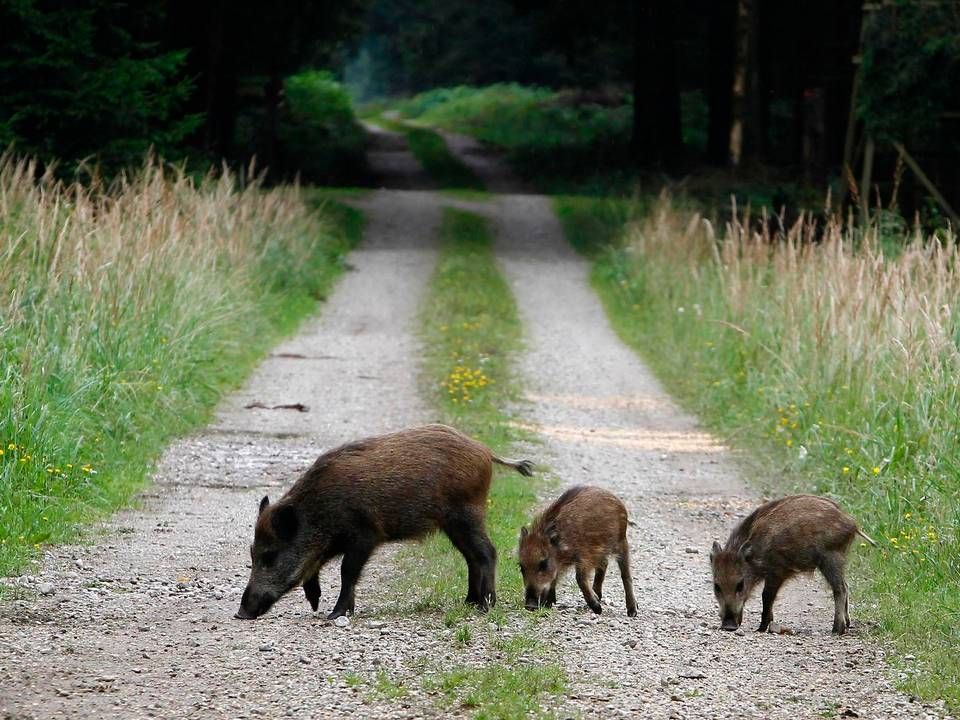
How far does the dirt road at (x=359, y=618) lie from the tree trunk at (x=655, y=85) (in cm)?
2511

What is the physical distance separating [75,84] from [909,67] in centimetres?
1271

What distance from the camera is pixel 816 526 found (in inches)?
301

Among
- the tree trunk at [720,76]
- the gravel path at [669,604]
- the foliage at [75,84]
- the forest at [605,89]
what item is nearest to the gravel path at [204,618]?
the gravel path at [669,604]

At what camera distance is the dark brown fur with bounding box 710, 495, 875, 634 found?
7480mm

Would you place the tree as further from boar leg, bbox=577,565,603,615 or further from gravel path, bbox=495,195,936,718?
boar leg, bbox=577,565,603,615

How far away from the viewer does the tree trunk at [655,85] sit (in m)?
38.2

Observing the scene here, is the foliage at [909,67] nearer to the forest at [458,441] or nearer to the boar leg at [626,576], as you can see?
the forest at [458,441]

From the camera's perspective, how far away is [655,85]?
1545 inches

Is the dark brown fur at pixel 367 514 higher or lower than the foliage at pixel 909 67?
lower

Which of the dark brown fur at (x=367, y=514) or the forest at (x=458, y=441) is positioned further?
the dark brown fur at (x=367, y=514)

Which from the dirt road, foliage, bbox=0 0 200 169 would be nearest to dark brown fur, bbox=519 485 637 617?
the dirt road

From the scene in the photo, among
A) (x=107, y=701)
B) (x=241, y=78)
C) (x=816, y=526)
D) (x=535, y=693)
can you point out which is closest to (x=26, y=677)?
(x=107, y=701)

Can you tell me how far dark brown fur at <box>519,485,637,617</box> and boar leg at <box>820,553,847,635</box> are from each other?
102cm

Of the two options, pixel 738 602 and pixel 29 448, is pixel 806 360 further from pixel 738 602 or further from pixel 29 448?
pixel 29 448
